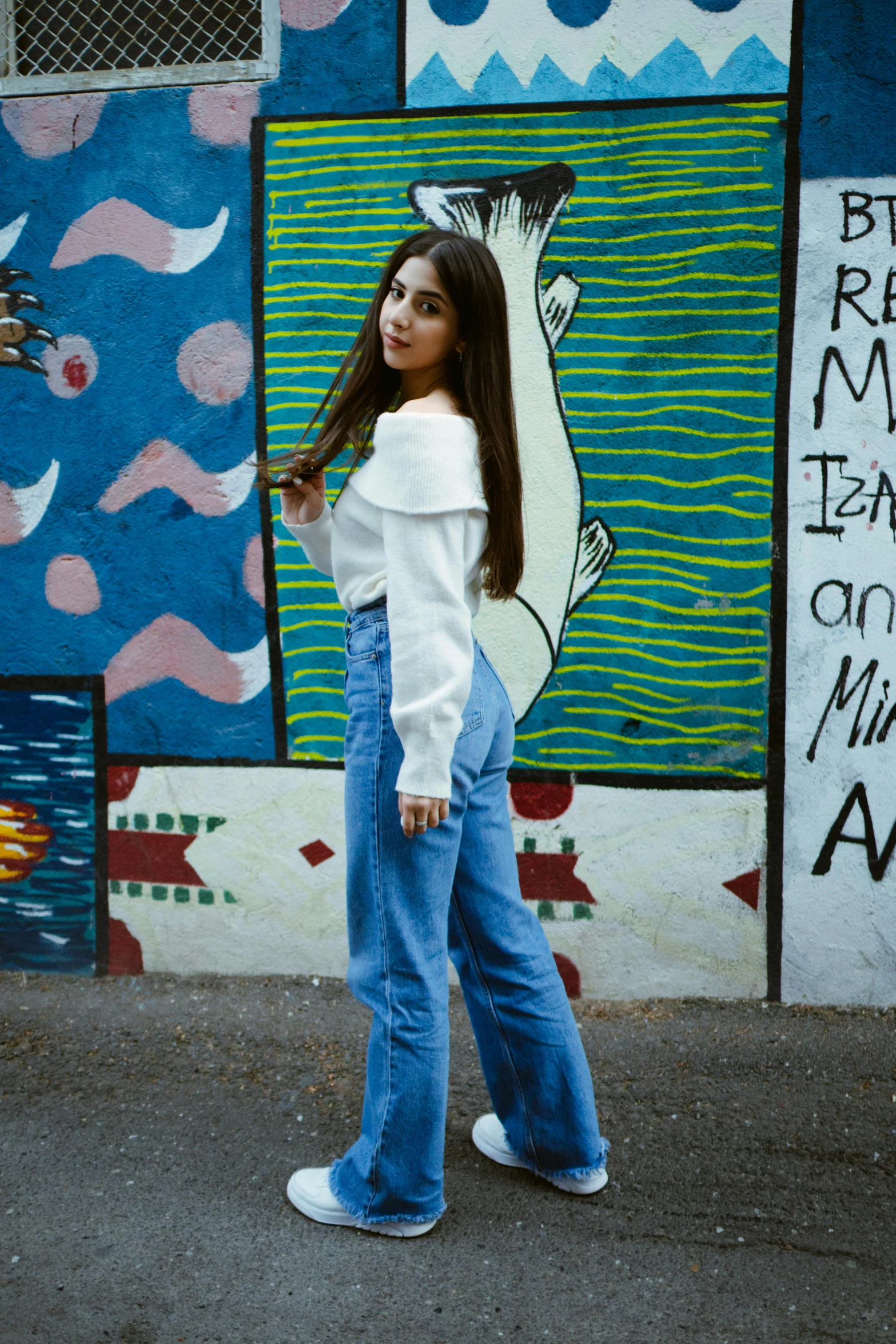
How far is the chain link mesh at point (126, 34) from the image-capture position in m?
3.14

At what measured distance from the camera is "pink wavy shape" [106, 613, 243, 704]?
3207mm

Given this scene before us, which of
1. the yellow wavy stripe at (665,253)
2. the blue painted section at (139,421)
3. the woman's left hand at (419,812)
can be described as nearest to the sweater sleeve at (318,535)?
the woman's left hand at (419,812)

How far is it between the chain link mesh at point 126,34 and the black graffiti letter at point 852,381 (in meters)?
1.89

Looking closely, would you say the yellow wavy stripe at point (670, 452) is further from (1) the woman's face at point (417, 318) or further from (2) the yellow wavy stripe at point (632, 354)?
(1) the woman's face at point (417, 318)

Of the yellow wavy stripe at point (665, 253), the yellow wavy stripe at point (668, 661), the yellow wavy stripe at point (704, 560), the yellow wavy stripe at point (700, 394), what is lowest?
the yellow wavy stripe at point (668, 661)

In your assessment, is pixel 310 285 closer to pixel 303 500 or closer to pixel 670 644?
pixel 303 500

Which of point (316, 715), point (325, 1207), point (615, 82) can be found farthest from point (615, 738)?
point (615, 82)

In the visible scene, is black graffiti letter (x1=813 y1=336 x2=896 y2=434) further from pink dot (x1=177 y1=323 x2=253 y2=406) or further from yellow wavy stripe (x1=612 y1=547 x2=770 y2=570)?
pink dot (x1=177 y1=323 x2=253 y2=406)

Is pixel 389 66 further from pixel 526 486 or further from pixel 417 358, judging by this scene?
pixel 417 358

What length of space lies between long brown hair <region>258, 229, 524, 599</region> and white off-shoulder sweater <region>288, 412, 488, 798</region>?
95 millimetres

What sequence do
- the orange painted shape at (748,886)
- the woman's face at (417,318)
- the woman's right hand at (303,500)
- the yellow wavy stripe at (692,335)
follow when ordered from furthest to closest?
the orange painted shape at (748,886) < the yellow wavy stripe at (692,335) < the woman's right hand at (303,500) < the woman's face at (417,318)

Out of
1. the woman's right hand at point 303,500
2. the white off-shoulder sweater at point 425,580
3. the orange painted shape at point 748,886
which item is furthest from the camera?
the orange painted shape at point 748,886

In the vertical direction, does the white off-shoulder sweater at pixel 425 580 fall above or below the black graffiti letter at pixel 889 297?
below

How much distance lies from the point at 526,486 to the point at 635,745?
2.69ft
